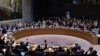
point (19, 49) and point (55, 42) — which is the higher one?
point (19, 49)

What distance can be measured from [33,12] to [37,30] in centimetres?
823

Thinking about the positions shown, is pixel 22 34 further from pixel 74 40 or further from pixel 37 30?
pixel 74 40

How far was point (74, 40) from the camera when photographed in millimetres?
23781

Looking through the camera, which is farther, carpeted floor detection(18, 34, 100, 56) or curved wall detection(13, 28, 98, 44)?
curved wall detection(13, 28, 98, 44)

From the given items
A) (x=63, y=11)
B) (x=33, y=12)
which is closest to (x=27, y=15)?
(x=33, y=12)

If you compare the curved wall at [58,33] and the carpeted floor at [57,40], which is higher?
the curved wall at [58,33]

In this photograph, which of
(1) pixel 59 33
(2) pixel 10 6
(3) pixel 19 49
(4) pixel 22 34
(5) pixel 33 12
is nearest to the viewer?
(3) pixel 19 49

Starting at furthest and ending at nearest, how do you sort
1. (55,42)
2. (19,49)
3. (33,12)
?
(33,12) → (55,42) → (19,49)

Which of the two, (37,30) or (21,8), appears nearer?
(37,30)

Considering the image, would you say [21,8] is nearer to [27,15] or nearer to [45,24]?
[27,15]

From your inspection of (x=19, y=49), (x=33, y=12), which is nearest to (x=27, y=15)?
(x=33, y=12)

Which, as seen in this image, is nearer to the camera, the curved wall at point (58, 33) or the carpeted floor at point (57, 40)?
the carpeted floor at point (57, 40)

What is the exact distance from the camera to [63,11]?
3581 centimetres

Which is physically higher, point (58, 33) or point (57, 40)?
point (58, 33)
